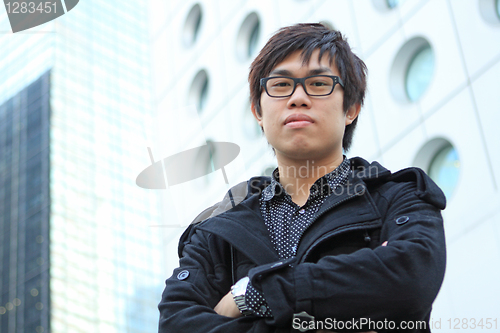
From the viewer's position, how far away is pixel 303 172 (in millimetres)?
3021

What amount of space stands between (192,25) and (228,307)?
2099cm

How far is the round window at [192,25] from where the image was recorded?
884 inches

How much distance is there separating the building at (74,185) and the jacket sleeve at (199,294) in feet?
165

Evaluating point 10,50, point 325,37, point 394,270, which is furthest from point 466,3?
point 10,50

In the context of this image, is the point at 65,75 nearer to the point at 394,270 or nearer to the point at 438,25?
the point at 438,25

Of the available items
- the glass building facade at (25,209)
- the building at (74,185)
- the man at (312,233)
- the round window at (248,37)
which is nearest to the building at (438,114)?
the round window at (248,37)

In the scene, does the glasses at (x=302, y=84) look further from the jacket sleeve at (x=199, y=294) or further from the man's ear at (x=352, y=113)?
the jacket sleeve at (x=199, y=294)

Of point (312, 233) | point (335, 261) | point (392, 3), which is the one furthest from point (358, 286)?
point (392, 3)

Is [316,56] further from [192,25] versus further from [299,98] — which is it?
[192,25]

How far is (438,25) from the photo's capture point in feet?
40.2

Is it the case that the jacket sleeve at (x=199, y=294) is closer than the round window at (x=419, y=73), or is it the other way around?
the jacket sleeve at (x=199, y=294)

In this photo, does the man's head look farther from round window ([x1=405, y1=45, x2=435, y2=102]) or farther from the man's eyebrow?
round window ([x1=405, y1=45, x2=435, y2=102])

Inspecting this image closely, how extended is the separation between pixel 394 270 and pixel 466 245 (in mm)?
9200

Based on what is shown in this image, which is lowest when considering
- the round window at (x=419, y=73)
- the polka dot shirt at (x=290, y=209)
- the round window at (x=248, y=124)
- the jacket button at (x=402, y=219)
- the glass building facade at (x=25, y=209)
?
the jacket button at (x=402, y=219)
